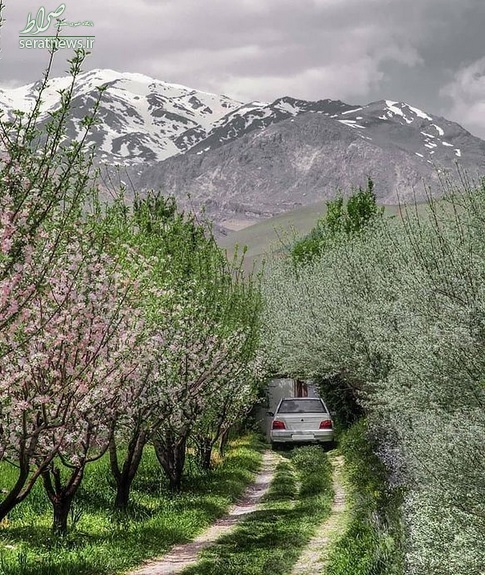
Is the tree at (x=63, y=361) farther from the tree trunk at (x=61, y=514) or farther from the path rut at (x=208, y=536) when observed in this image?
the path rut at (x=208, y=536)

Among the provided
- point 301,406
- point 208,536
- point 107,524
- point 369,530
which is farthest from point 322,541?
point 301,406

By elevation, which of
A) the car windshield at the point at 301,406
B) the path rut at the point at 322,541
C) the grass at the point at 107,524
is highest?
the car windshield at the point at 301,406

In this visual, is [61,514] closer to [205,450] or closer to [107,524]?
[107,524]

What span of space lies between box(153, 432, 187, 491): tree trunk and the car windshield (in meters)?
9.39

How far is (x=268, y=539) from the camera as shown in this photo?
1266cm

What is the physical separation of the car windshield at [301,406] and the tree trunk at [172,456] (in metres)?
9.39

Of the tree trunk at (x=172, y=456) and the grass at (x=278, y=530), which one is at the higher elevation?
the tree trunk at (x=172, y=456)

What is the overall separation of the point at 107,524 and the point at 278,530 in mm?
2817

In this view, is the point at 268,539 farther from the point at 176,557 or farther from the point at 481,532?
the point at 481,532

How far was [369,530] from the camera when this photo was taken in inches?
443

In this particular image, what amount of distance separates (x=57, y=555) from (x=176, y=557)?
1804 mm

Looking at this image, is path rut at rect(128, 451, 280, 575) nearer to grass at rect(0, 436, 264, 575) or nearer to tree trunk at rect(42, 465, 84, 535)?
grass at rect(0, 436, 264, 575)

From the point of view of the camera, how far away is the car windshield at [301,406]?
26.1m

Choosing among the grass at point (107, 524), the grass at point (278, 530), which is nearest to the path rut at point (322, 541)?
the grass at point (278, 530)
